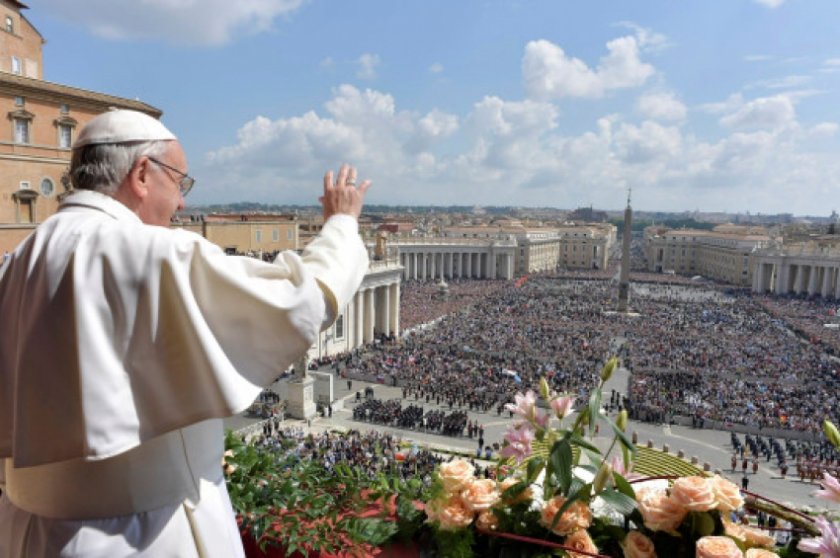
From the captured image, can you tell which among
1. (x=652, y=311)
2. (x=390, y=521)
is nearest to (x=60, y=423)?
(x=390, y=521)

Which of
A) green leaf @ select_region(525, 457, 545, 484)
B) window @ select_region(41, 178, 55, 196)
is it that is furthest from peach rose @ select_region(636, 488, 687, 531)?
window @ select_region(41, 178, 55, 196)

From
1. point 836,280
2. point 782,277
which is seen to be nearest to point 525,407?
point 836,280

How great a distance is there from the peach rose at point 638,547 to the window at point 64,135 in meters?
24.1

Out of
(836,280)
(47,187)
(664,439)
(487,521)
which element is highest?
(47,187)

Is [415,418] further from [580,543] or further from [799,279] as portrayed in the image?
[799,279]

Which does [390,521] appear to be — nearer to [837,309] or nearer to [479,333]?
[479,333]

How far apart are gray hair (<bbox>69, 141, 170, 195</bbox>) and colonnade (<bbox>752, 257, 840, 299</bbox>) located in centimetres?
8798

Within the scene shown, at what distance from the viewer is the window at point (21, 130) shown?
19875 mm

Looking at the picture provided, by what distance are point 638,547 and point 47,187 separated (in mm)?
23303

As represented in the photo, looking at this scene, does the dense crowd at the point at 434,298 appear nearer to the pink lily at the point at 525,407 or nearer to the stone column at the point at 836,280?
the stone column at the point at 836,280

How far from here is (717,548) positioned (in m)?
2.11

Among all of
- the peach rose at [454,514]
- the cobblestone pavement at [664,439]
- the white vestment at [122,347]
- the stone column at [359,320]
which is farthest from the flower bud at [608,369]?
the stone column at [359,320]

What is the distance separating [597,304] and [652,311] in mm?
5232

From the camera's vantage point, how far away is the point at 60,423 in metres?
1.55
